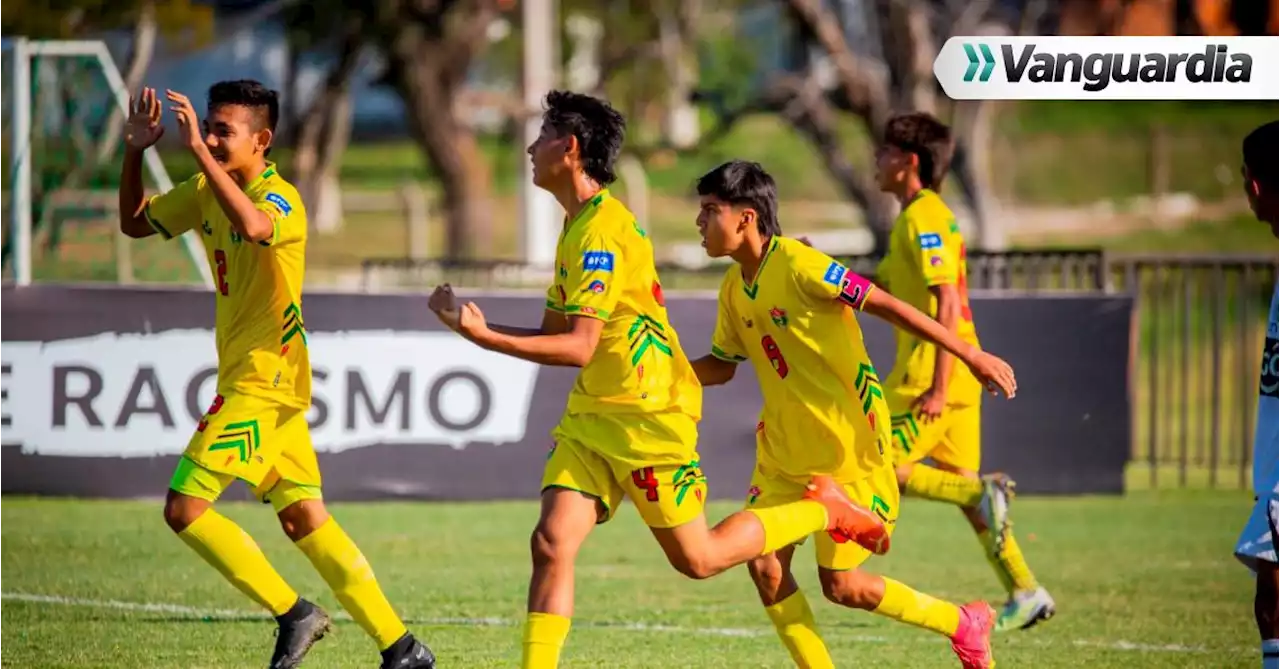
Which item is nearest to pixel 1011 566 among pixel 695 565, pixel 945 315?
pixel 945 315

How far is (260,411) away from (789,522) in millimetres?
2066

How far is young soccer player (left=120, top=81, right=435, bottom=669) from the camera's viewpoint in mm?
7188

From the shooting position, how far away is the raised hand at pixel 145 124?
709 centimetres

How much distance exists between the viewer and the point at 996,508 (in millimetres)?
9211

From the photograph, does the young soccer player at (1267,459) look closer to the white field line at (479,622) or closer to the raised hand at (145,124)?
the white field line at (479,622)

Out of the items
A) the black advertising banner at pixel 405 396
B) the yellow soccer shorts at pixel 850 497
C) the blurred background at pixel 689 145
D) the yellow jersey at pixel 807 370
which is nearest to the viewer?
the yellow jersey at pixel 807 370

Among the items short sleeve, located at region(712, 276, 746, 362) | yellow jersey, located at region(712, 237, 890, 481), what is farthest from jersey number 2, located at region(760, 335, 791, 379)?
short sleeve, located at region(712, 276, 746, 362)

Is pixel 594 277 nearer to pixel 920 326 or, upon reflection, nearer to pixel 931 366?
pixel 920 326

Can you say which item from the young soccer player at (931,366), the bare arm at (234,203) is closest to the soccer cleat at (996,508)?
the young soccer player at (931,366)

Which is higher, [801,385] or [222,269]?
[222,269]

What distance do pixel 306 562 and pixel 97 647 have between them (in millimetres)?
2779

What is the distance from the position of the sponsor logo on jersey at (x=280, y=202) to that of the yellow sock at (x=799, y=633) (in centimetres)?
237

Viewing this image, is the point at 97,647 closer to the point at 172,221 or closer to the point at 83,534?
the point at 172,221

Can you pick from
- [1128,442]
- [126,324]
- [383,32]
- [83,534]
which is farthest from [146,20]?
[1128,442]
